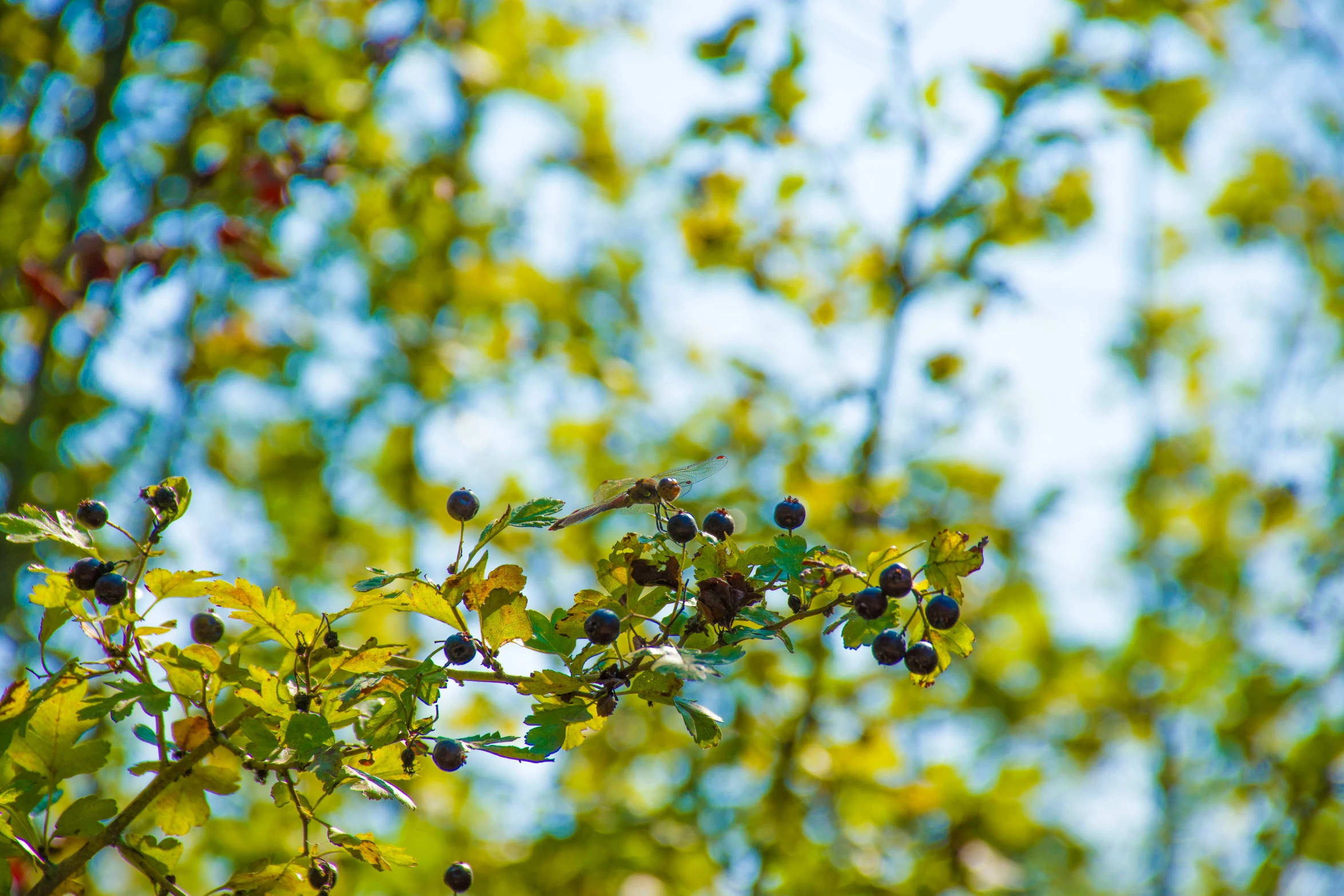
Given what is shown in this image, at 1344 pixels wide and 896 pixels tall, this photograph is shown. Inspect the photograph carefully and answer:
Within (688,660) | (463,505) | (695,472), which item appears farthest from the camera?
(695,472)

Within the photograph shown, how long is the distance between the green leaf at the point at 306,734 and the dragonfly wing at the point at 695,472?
651 mm

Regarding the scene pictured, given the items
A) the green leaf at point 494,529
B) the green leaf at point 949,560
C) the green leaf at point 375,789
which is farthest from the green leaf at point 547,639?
the green leaf at point 949,560

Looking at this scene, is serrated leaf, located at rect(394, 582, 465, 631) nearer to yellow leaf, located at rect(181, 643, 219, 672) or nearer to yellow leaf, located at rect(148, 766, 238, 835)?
yellow leaf, located at rect(181, 643, 219, 672)

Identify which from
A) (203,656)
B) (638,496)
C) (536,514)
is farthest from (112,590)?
(638,496)

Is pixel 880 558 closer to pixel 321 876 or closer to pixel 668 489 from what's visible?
pixel 668 489

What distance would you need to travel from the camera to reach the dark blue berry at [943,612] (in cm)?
134

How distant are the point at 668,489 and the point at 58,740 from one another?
32.7 inches

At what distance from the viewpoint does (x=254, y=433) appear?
211 inches

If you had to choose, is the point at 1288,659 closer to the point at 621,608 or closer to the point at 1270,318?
the point at 1270,318

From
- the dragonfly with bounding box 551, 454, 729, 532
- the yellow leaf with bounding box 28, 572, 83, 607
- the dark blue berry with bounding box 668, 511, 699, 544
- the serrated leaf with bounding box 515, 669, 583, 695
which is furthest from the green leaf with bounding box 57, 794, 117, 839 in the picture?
the dark blue berry with bounding box 668, 511, 699, 544

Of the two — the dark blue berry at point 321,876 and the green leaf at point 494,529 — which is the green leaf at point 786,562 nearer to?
the green leaf at point 494,529

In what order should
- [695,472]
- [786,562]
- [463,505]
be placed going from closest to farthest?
1. [786,562]
2. [463,505]
3. [695,472]

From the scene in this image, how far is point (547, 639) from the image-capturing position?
1.30 metres

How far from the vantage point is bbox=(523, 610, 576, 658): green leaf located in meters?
→ 1.29
